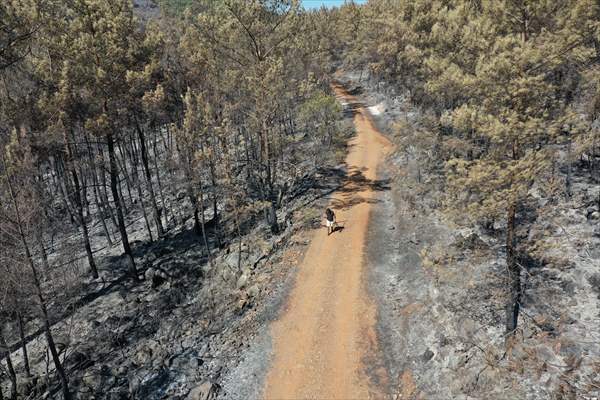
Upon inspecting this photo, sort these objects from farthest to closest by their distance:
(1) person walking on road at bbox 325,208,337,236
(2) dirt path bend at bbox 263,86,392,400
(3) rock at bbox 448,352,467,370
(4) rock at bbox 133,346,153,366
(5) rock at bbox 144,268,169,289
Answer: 1. (5) rock at bbox 144,268,169,289
2. (1) person walking on road at bbox 325,208,337,236
3. (4) rock at bbox 133,346,153,366
4. (2) dirt path bend at bbox 263,86,392,400
5. (3) rock at bbox 448,352,467,370

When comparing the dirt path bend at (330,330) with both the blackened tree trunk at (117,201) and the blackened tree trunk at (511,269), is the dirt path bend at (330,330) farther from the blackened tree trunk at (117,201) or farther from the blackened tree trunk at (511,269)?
the blackened tree trunk at (117,201)

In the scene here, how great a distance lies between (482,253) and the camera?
473 inches

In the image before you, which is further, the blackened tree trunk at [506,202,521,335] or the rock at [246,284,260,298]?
the rock at [246,284,260,298]

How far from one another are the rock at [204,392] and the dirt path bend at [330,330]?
5.78 ft

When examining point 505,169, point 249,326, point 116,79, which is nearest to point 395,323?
point 249,326

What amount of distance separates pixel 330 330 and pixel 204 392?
481 centimetres

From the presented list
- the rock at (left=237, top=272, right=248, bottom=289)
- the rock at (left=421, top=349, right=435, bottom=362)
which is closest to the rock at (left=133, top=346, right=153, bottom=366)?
the rock at (left=237, top=272, right=248, bottom=289)

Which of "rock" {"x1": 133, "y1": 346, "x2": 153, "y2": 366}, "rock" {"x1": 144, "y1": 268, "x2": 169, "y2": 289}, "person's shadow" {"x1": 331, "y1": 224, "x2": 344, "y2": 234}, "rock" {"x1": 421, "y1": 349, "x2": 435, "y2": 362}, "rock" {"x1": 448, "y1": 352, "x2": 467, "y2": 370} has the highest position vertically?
"person's shadow" {"x1": 331, "y1": 224, "x2": 344, "y2": 234}

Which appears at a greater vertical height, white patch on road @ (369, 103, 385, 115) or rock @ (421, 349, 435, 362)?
white patch on road @ (369, 103, 385, 115)

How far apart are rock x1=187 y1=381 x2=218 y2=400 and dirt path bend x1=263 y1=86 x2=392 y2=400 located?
176 cm

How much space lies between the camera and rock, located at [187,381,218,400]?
13148 millimetres

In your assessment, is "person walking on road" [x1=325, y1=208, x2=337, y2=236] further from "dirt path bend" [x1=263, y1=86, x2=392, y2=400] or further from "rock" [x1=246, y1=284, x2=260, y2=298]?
"rock" [x1=246, y1=284, x2=260, y2=298]

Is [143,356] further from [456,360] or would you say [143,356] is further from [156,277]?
[456,360]

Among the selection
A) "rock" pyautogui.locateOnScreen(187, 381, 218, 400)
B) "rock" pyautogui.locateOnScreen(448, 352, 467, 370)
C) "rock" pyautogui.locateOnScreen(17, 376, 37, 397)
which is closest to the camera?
"rock" pyautogui.locateOnScreen(448, 352, 467, 370)
